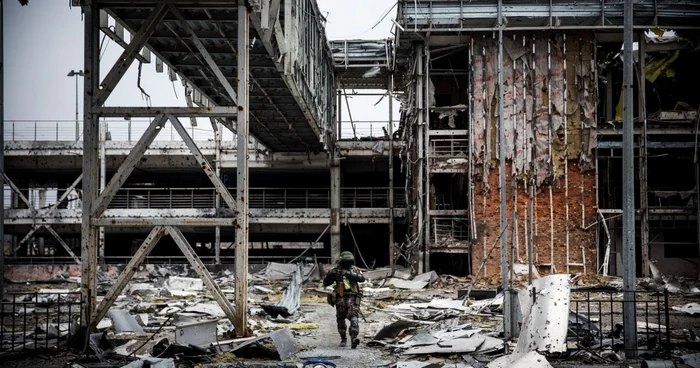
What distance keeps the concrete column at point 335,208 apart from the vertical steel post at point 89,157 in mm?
22815

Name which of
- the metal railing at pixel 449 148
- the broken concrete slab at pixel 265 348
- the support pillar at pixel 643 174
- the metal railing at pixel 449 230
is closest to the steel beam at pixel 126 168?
the broken concrete slab at pixel 265 348

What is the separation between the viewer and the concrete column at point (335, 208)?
34844 millimetres

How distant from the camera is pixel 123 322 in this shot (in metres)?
13.8

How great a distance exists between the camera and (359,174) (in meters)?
42.2

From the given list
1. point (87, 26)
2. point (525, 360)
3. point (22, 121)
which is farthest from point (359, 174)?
point (525, 360)

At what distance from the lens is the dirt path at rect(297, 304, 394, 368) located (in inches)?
423

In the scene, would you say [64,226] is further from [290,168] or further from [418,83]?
[418,83]

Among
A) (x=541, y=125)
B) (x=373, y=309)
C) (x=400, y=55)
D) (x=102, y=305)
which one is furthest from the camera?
(x=400, y=55)

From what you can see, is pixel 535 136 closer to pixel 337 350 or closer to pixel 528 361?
pixel 337 350

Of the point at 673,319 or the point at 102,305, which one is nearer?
the point at 102,305

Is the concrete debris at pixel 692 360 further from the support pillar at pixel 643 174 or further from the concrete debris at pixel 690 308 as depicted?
the support pillar at pixel 643 174

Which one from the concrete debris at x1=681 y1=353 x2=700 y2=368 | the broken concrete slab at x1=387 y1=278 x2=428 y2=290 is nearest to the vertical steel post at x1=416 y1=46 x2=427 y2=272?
the broken concrete slab at x1=387 y1=278 x2=428 y2=290

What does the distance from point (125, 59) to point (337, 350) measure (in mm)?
6379

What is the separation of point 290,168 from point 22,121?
49.2ft
